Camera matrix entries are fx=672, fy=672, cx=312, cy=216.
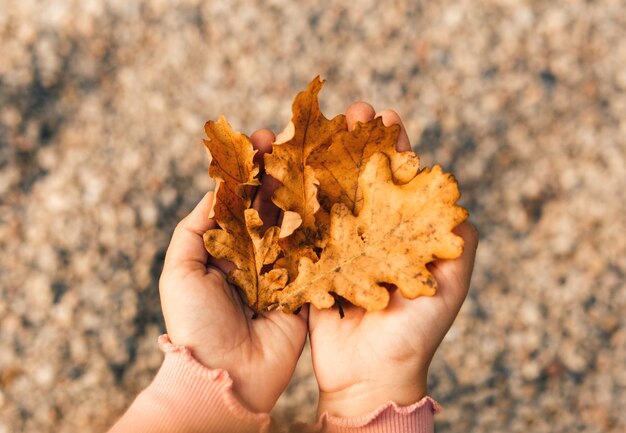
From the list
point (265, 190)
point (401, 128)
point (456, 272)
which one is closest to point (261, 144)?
point (265, 190)

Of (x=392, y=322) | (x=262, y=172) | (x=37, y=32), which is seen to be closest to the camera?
(x=392, y=322)

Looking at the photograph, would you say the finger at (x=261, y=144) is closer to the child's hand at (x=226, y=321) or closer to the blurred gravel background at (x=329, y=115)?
the child's hand at (x=226, y=321)

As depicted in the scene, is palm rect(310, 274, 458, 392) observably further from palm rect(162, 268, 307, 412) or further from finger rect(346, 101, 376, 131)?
finger rect(346, 101, 376, 131)

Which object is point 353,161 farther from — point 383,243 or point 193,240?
point 193,240

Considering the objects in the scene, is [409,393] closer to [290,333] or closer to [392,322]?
[392,322]

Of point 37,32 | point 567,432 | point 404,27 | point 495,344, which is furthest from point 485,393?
point 37,32

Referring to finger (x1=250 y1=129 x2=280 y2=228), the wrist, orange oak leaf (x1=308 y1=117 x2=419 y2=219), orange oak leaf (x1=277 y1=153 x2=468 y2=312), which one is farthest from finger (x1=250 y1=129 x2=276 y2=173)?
the wrist
